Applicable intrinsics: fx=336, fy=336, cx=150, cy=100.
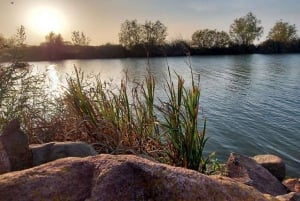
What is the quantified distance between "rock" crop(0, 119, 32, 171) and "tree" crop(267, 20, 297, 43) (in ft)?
340

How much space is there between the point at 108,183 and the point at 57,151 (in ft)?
7.02

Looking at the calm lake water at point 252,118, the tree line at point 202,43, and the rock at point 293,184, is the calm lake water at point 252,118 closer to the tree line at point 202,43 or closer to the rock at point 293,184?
the rock at point 293,184

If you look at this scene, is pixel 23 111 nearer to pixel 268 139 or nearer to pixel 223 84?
pixel 268 139

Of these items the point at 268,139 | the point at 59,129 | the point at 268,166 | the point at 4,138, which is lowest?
the point at 268,139

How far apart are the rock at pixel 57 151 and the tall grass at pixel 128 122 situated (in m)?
0.73

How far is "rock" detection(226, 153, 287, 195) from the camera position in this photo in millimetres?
5993

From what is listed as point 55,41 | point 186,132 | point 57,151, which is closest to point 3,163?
point 57,151

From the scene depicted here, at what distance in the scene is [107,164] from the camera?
95.7 inches

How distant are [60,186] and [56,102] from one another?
17.4ft

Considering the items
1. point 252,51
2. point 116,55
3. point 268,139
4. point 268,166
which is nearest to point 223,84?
point 268,139

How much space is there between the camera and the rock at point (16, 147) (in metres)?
3.94

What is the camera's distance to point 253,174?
6273 millimetres

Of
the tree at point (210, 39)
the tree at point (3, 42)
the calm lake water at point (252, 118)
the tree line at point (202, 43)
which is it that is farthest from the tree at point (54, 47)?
the tree at point (3, 42)

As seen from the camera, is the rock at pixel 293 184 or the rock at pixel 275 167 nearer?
the rock at pixel 293 184
